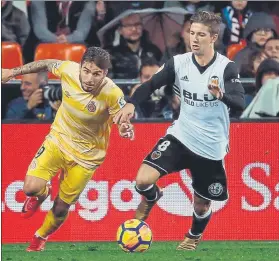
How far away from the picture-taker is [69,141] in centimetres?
1034

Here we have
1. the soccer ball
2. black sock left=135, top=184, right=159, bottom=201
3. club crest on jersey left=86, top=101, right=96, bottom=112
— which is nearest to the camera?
the soccer ball

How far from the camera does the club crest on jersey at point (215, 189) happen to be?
405 inches

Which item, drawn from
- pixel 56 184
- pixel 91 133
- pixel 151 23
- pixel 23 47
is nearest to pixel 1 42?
pixel 23 47

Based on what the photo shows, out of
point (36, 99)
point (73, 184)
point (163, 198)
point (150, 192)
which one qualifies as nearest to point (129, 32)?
point (36, 99)

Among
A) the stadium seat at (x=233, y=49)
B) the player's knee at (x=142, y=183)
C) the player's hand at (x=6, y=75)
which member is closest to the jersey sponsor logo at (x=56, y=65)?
the player's hand at (x=6, y=75)

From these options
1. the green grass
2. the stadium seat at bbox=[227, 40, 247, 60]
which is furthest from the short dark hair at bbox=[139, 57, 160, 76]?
the green grass

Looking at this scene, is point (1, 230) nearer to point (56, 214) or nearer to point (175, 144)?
point (56, 214)

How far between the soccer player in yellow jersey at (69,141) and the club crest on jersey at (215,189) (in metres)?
1.08

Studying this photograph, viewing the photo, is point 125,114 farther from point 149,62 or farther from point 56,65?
point 149,62

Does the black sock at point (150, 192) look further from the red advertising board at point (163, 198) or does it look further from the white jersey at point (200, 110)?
the red advertising board at point (163, 198)

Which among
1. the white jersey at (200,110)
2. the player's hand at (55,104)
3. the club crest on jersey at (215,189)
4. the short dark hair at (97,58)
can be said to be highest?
the short dark hair at (97,58)

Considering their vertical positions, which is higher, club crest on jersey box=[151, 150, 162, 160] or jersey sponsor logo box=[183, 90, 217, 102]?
jersey sponsor logo box=[183, 90, 217, 102]

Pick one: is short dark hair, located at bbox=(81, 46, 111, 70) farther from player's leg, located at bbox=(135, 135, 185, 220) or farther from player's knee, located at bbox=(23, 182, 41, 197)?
player's knee, located at bbox=(23, 182, 41, 197)

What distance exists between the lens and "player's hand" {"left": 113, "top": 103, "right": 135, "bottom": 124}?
A: 362 inches
